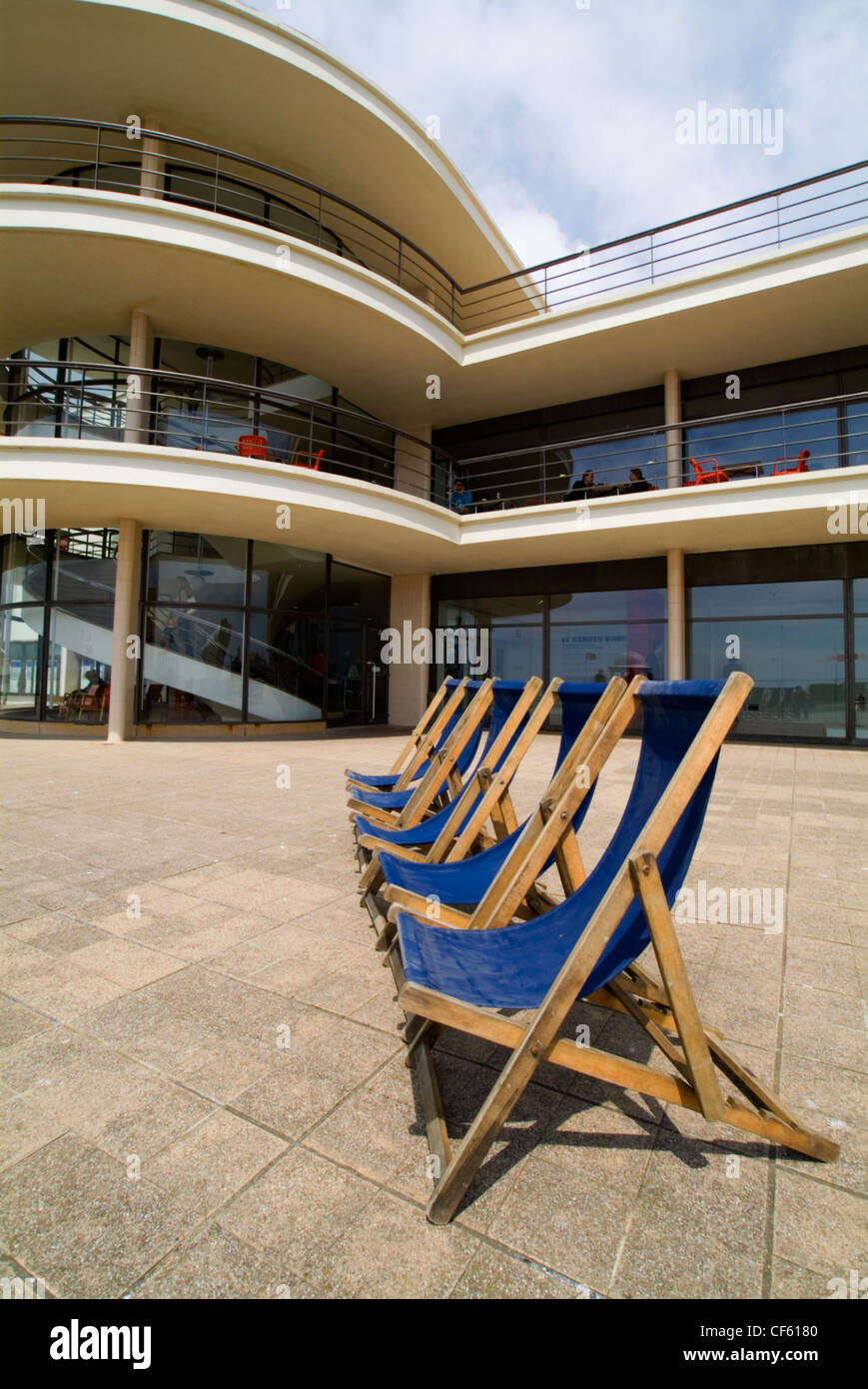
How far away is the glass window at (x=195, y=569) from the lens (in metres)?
12.2

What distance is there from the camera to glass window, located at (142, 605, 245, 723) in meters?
12.1

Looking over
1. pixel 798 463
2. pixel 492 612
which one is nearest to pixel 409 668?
pixel 492 612

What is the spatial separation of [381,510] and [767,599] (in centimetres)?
818

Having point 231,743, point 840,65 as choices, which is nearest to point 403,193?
point 840,65

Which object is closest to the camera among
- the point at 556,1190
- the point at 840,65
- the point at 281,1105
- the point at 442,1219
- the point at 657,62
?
the point at 442,1219

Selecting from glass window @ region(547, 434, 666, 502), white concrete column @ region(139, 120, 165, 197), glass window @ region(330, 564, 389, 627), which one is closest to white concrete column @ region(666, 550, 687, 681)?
glass window @ region(547, 434, 666, 502)

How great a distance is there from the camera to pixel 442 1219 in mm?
1438

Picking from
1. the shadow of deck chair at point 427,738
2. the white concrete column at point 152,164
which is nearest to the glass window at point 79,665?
the white concrete column at point 152,164

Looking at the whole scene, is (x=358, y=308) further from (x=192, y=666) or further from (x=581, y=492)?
(x=192, y=666)

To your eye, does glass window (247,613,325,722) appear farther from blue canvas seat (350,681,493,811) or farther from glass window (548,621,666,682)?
blue canvas seat (350,681,493,811)

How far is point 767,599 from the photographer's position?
42.5 ft

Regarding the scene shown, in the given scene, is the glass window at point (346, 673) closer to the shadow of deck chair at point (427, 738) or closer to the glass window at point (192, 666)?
the glass window at point (192, 666)

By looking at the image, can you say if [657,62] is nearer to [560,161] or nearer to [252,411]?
[560,161]
